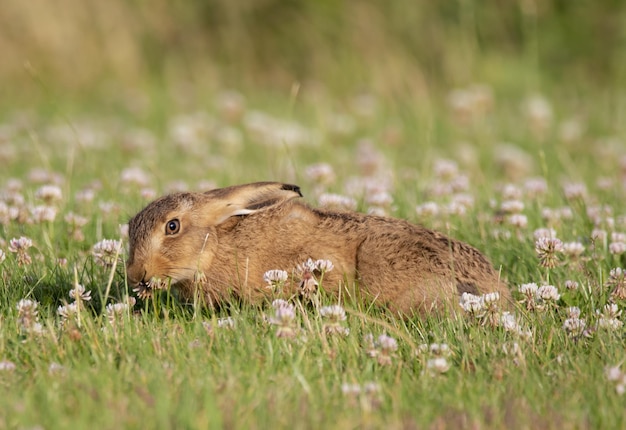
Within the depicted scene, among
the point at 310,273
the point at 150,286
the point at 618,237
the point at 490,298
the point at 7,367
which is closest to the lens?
the point at 7,367

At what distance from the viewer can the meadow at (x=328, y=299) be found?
4.13m

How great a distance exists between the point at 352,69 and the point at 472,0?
7.07ft

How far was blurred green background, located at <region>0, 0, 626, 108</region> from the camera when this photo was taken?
14719mm

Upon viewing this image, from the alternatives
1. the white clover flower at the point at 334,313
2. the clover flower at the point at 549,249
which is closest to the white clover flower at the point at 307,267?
the white clover flower at the point at 334,313

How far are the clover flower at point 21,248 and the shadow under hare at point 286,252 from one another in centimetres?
66

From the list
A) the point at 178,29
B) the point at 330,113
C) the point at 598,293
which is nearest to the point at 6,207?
the point at 598,293

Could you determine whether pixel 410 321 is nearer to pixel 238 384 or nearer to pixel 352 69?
pixel 238 384

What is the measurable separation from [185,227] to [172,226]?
84 mm

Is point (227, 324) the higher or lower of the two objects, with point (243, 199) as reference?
lower

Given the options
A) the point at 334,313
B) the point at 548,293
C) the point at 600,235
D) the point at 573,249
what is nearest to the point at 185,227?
the point at 334,313

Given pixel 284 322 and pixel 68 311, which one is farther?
pixel 68 311

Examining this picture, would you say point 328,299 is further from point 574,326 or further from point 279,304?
point 574,326

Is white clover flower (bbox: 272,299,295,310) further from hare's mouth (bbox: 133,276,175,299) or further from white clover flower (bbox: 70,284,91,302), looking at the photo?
white clover flower (bbox: 70,284,91,302)

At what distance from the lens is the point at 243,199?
6.03m
